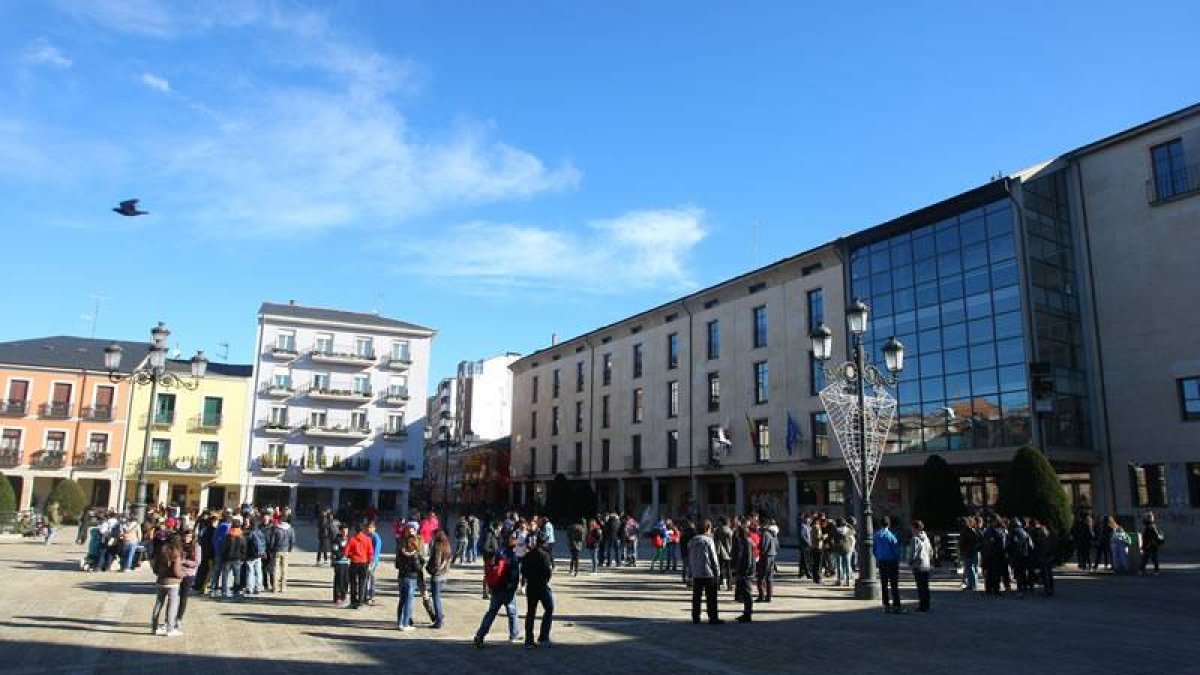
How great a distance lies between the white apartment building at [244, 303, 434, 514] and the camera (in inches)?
2303

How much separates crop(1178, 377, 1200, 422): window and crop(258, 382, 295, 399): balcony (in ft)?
171

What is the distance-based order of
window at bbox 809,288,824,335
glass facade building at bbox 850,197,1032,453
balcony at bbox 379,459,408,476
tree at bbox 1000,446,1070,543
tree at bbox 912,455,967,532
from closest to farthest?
tree at bbox 1000,446,1070,543 → tree at bbox 912,455,967,532 → glass facade building at bbox 850,197,1032,453 → window at bbox 809,288,824,335 → balcony at bbox 379,459,408,476

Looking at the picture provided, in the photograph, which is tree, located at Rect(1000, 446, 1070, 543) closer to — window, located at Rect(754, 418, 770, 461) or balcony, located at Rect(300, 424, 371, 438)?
window, located at Rect(754, 418, 770, 461)

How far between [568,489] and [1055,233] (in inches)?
1260

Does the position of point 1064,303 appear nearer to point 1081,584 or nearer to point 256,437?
point 1081,584

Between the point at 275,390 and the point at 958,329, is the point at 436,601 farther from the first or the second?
the point at 275,390

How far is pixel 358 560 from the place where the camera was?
51.0 ft

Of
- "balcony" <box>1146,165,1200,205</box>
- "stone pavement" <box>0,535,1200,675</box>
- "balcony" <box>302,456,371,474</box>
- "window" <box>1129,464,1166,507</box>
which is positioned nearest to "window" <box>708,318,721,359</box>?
"window" <box>1129,464,1166,507</box>

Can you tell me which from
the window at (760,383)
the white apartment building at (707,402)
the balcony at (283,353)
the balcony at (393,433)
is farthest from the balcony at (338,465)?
the window at (760,383)

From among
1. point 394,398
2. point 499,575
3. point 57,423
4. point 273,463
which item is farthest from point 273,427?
point 499,575

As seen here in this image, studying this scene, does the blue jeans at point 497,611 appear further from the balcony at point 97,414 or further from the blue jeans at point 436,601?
the balcony at point 97,414

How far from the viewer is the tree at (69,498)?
44534mm

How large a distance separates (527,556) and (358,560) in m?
5.37

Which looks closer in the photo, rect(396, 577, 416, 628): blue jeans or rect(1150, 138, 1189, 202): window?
rect(396, 577, 416, 628): blue jeans
